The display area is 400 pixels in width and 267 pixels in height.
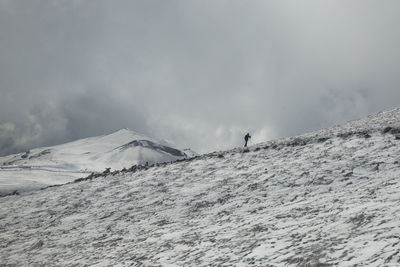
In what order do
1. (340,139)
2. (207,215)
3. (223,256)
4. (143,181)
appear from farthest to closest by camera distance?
(143,181)
(340,139)
(207,215)
(223,256)

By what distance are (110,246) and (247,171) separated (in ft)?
34.6

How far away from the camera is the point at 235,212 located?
17.0 metres

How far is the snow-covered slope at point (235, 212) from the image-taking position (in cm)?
1075

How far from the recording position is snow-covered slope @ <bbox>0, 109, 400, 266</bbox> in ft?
35.3

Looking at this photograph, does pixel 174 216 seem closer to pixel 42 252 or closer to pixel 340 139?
pixel 42 252

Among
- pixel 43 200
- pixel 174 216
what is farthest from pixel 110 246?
pixel 43 200

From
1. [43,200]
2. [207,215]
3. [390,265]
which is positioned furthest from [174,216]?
[43,200]

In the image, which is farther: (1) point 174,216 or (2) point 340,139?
(2) point 340,139

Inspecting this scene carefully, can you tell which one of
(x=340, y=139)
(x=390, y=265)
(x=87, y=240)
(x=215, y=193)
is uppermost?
(x=340, y=139)

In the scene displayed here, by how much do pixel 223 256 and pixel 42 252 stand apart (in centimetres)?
1073

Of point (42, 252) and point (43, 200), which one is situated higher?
point (43, 200)

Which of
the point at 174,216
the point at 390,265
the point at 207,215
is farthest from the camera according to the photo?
the point at 174,216

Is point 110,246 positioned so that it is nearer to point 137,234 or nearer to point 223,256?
point 137,234

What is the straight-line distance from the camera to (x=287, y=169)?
21688 mm
